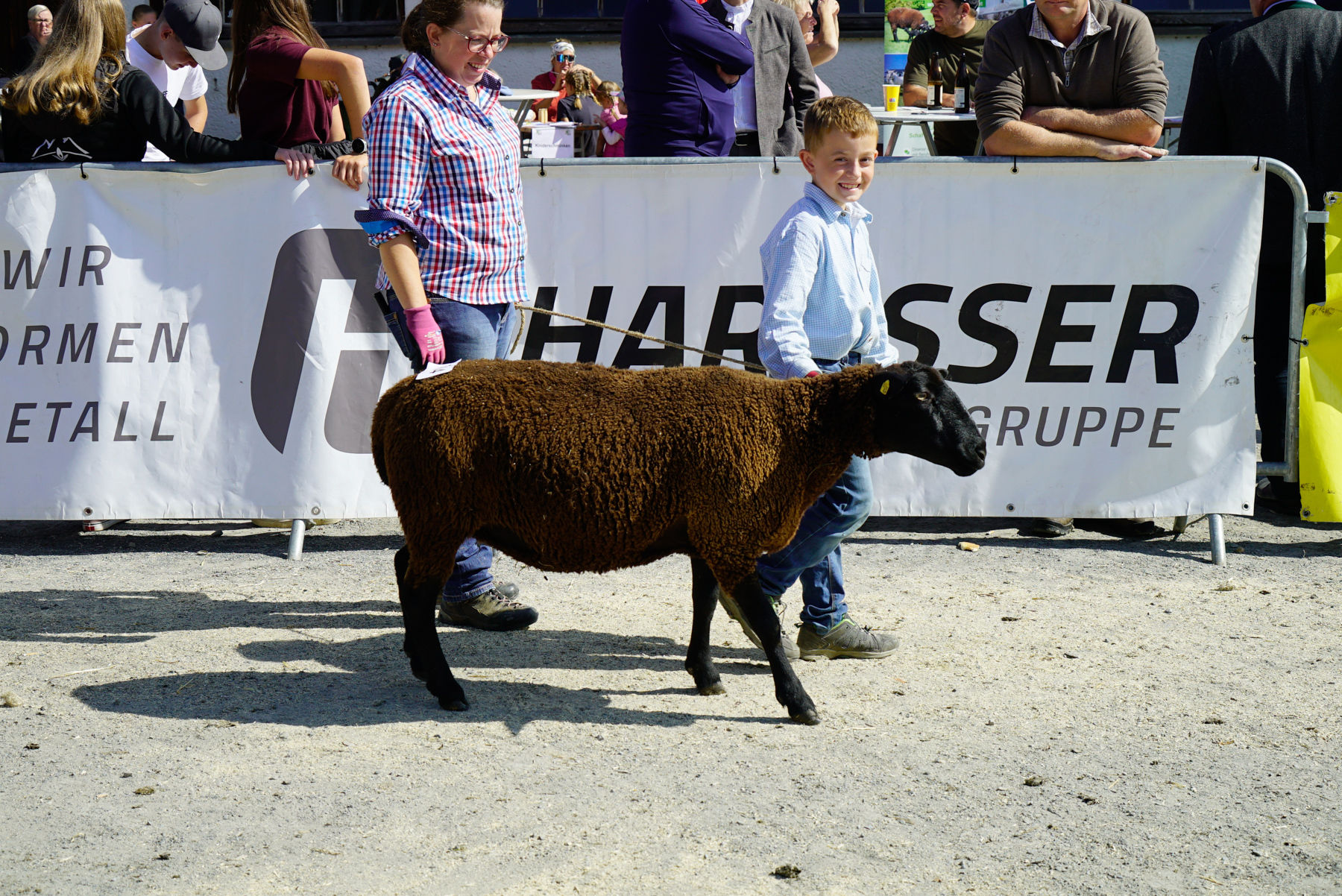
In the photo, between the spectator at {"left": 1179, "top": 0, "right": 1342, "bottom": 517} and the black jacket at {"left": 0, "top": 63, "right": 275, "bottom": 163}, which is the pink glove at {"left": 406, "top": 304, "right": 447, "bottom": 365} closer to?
the black jacket at {"left": 0, "top": 63, "right": 275, "bottom": 163}

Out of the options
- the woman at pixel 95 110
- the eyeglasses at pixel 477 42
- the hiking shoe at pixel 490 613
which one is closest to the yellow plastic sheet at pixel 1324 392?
the hiking shoe at pixel 490 613

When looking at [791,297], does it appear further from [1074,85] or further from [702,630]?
[1074,85]

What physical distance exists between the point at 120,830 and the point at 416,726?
0.96 meters

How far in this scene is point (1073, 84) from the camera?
245 inches

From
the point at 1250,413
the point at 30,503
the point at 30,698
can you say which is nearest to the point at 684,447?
the point at 30,698

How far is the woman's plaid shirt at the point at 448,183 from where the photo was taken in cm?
427

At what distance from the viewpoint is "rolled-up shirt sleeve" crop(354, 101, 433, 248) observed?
13.9 feet

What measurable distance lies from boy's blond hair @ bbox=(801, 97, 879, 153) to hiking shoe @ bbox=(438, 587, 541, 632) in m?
2.08

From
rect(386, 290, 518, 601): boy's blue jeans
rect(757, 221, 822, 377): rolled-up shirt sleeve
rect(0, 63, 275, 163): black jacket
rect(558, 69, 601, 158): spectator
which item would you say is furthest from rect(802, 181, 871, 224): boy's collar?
rect(558, 69, 601, 158): spectator

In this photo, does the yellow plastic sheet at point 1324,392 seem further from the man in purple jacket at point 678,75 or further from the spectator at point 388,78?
the spectator at point 388,78

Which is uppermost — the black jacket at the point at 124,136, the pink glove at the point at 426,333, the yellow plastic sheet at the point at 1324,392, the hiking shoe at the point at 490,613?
the black jacket at the point at 124,136

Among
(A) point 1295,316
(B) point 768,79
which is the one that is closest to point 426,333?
(B) point 768,79

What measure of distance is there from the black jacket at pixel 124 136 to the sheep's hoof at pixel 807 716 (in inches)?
146

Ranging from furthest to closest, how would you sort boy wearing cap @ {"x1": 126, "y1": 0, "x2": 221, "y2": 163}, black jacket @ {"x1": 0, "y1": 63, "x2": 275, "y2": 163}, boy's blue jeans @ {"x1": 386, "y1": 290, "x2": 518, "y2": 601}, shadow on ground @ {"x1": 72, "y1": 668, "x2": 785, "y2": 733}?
boy wearing cap @ {"x1": 126, "y1": 0, "x2": 221, "y2": 163} < black jacket @ {"x1": 0, "y1": 63, "x2": 275, "y2": 163} < boy's blue jeans @ {"x1": 386, "y1": 290, "x2": 518, "y2": 601} < shadow on ground @ {"x1": 72, "y1": 668, "x2": 785, "y2": 733}
